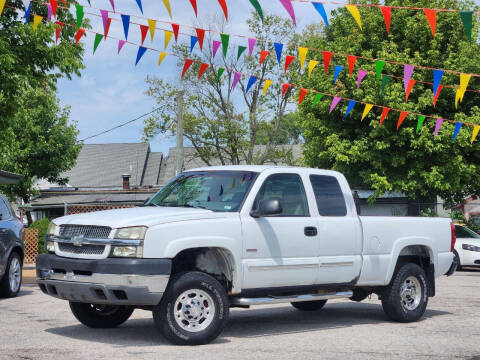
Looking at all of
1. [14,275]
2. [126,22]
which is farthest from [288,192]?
[14,275]

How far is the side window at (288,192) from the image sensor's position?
29.0 feet

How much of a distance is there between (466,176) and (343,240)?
2193cm

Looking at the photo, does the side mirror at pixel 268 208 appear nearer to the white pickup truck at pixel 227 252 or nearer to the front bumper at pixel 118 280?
the white pickup truck at pixel 227 252

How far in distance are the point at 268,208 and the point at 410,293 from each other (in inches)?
126

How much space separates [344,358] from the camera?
714 centimetres

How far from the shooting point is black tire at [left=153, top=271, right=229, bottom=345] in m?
7.60

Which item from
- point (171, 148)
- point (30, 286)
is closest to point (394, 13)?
point (30, 286)

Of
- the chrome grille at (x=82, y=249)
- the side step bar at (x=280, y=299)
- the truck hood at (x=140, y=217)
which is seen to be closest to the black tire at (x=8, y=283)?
the truck hood at (x=140, y=217)

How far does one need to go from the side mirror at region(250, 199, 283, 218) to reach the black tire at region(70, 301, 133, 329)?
6.64ft

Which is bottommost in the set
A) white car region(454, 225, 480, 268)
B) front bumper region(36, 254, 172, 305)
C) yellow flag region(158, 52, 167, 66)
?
white car region(454, 225, 480, 268)

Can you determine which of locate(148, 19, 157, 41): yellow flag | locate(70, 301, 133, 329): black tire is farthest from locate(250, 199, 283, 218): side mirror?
locate(148, 19, 157, 41): yellow flag

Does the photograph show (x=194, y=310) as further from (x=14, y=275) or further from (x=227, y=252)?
(x=14, y=275)

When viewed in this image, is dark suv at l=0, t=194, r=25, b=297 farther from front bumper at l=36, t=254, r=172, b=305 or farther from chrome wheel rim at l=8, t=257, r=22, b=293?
front bumper at l=36, t=254, r=172, b=305

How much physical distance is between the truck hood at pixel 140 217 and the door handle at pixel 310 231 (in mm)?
1237
